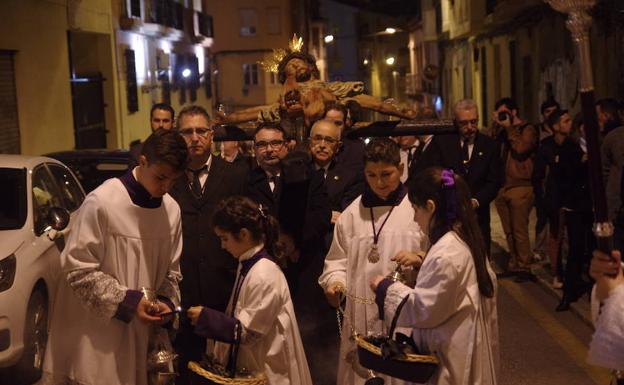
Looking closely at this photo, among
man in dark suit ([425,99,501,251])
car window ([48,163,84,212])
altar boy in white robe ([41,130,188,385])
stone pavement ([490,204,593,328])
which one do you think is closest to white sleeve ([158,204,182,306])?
altar boy in white robe ([41,130,188,385])

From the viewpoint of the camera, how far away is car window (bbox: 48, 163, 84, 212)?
9242mm

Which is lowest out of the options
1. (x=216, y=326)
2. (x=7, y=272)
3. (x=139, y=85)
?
(x=7, y=272)

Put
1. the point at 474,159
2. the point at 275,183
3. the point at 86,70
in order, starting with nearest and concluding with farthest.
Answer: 1. the point at 275,183
2. the point at 474,159
3. the point at 86,70

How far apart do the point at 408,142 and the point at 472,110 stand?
216cm

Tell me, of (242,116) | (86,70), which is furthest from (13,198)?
(86,70)

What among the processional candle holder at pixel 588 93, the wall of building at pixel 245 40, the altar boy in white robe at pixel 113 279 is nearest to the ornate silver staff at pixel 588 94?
the processional candle holder at pixel 588 93

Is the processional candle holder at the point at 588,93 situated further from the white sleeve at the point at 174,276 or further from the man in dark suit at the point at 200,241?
the man in dark suit at the point at 200,241

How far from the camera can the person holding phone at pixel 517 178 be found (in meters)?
11.5

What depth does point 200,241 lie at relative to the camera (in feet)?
19.7

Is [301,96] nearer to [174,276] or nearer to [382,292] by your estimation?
[174,276]

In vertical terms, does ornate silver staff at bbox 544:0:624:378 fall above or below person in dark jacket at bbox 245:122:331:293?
above

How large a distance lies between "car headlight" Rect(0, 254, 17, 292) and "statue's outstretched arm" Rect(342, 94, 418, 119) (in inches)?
110

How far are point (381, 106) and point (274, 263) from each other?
2769 millimetres

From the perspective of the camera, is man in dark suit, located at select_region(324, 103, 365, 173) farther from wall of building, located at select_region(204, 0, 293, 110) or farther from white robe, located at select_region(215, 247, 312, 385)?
wall of building, located at select_region(204, 0, 293, 110)
